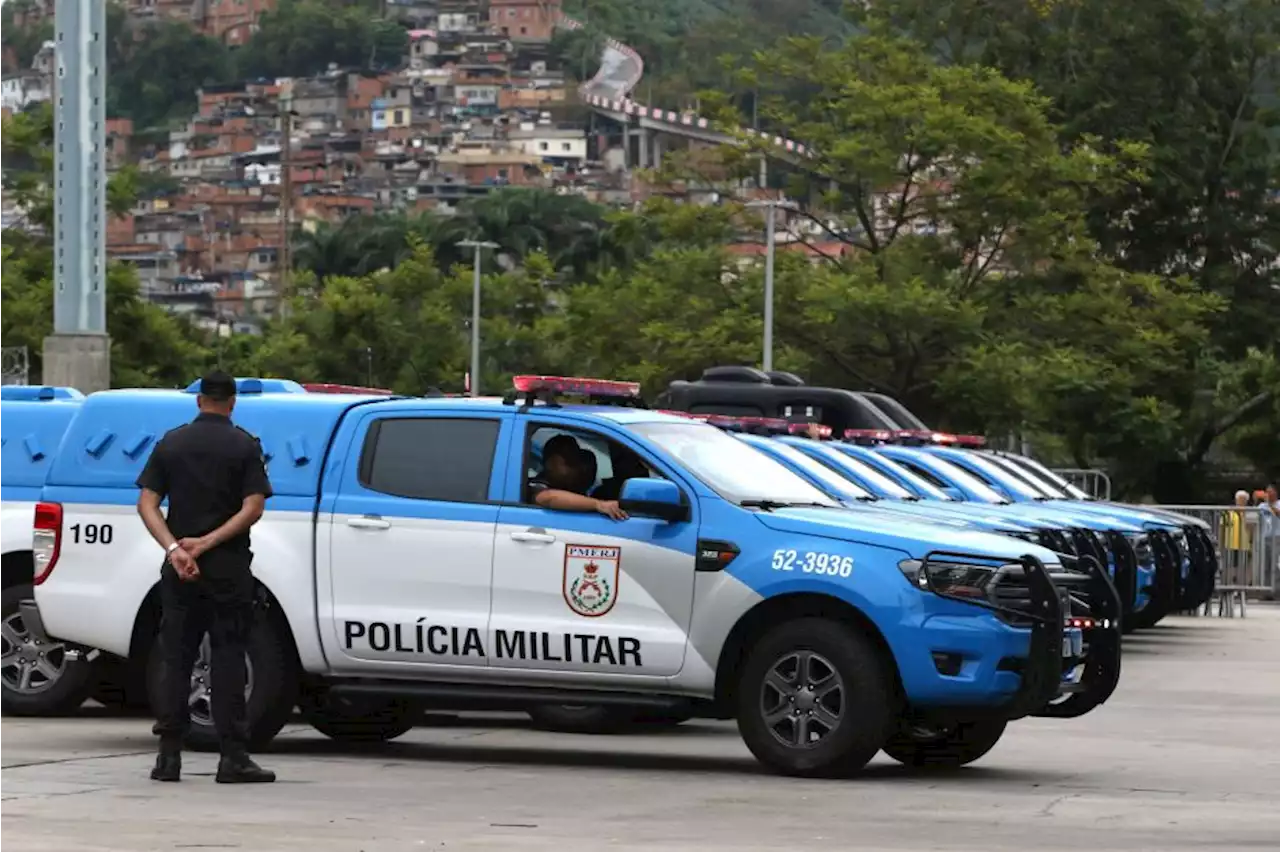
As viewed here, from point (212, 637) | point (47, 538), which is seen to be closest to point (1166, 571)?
point (47, 538)

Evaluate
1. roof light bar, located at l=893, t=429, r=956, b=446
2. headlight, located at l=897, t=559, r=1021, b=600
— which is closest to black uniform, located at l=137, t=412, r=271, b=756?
headlight, located at l=897, t=559, r=1021, b=600

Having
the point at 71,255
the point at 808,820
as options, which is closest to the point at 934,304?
the point at 71,255

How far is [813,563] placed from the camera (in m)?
13.5

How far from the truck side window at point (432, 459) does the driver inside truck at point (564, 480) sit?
0.84 feet

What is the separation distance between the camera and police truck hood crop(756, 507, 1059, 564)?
44.0 ft

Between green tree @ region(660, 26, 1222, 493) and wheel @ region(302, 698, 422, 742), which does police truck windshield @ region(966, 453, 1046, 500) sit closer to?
wheel @ region(302, 698, 422, 742)

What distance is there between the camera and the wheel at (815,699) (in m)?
13.3

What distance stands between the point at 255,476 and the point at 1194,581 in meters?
17.3

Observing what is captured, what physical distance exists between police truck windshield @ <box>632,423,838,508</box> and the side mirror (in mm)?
231

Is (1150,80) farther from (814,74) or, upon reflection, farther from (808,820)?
(808,820)

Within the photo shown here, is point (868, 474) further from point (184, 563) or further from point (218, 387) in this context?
point (184, 563)

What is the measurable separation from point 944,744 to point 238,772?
3559 mm

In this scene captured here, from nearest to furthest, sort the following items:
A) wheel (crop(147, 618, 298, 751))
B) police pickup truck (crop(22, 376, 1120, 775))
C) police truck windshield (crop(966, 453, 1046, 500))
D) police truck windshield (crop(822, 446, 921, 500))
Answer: police pickup truck (crop(22, 376, 1120, 775)) < wheel (crop(147, 618, 298, 751)) < police truck windshield (crop(822, 446, 921, 500)) < police truck windshield (crop(966, 453, 1046, 500))

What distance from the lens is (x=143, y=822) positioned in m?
11.3
